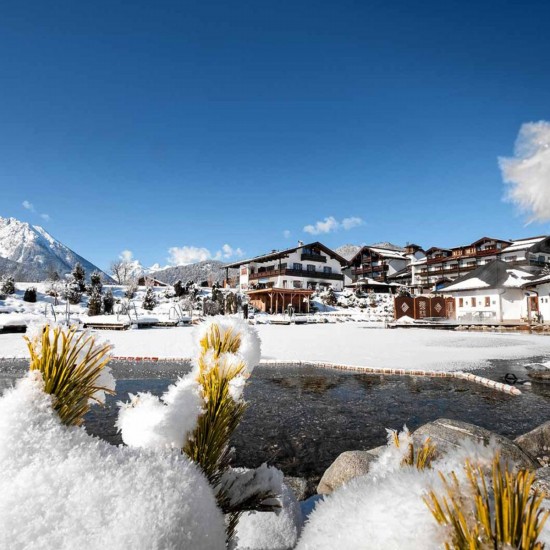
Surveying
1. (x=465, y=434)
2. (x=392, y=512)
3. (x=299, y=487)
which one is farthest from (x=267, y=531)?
(x=465, y=434)

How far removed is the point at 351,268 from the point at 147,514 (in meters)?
91.8

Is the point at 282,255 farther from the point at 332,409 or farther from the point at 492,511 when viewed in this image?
the point at 492,511

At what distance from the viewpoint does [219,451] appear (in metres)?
1.03

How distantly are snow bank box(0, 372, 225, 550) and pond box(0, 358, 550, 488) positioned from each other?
14.5ft

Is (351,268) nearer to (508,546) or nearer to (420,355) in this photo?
(420,355)

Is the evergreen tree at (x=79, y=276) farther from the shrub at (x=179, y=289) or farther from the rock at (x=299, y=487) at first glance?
the rock at (x=299, y=487)

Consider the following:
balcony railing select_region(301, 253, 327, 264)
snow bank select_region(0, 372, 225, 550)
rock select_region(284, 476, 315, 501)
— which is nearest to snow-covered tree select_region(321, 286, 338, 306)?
balcony railing select_region(301, 253, 327, 264)

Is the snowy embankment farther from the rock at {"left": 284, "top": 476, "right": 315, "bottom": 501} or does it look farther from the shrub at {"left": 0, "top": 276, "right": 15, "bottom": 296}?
the shrub at {"left": 0, "top": 276, "right": 15, "bottom": 296}

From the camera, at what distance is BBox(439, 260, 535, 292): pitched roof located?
4003 cm

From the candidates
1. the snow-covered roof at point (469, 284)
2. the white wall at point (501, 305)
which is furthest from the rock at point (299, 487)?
the snow-covered roof at point (469, 284)

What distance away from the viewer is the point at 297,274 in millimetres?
58281

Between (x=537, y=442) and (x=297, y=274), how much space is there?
52.3 metres

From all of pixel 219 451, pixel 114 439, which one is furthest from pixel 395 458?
pixel 114 439

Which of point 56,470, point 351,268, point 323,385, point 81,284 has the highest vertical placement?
point 351,268
